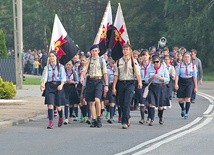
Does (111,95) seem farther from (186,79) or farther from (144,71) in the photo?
(186,79)

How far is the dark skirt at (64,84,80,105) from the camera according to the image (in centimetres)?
1926

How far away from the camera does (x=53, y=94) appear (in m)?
18.0

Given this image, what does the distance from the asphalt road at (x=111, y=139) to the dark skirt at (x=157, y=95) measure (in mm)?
490

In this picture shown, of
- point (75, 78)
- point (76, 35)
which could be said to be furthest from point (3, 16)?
point (75, 78)

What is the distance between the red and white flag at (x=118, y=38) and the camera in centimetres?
1886

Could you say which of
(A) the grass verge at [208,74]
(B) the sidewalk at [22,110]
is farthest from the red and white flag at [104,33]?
(A) the grass verge at [208,74]

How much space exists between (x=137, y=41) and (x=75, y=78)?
47.7 metres

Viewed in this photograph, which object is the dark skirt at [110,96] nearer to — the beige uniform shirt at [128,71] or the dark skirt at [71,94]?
the dark skirt at [71,94]

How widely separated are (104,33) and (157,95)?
186 centimetres

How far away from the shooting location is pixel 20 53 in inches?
1228

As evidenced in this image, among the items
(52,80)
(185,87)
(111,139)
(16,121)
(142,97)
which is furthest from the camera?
(185,87)

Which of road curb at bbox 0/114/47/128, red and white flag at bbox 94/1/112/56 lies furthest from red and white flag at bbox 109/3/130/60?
road curb at bbox 0/114/47/128

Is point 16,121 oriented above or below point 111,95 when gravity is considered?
below

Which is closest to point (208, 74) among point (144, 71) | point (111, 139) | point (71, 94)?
point (144, 71)
